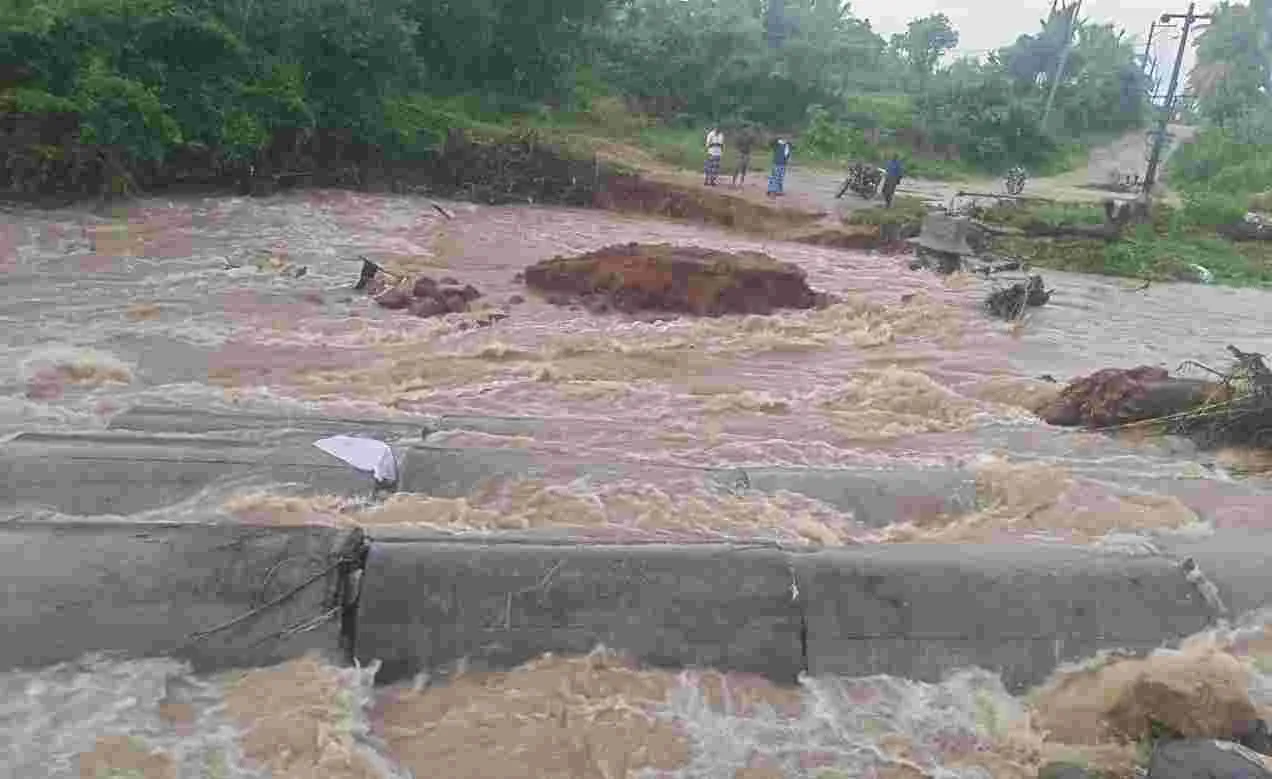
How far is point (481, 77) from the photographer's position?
2836cm

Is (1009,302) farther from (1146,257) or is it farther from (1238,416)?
(1146,257)

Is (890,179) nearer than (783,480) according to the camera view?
No

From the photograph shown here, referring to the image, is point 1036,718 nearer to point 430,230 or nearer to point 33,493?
point 33,493

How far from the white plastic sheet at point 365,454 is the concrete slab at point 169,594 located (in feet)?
5.27

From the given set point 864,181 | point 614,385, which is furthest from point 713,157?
point 614,385

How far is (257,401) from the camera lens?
28.3ft

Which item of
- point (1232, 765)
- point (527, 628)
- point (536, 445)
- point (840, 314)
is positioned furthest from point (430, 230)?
point (1232, 765)

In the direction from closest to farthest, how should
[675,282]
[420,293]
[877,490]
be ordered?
[877,490] → [420,293] → [675,282]

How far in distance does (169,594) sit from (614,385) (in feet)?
19.1

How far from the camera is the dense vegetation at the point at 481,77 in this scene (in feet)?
56.3

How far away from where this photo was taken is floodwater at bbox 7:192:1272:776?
4.42m

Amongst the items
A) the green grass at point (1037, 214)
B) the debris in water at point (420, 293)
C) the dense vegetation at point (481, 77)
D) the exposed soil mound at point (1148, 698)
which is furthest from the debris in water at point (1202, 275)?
the exposed soil mound at point (1148, 698)

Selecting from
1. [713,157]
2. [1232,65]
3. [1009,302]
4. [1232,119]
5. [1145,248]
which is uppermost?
[1232,65]

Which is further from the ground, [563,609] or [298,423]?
[563,609]
